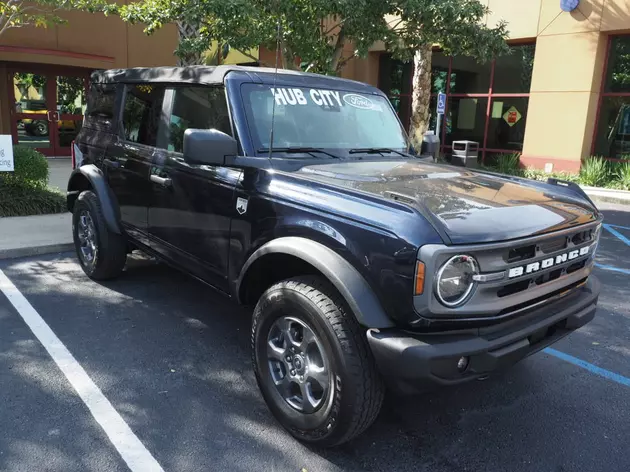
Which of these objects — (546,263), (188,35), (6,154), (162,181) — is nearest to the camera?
(546,263)

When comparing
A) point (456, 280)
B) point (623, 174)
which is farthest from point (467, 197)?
point (623, 174)

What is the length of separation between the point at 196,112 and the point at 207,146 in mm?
877

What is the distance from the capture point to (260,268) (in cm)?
322

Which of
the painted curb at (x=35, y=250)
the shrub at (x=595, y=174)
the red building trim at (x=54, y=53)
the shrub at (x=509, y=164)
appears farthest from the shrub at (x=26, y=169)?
the shrub at (x=595, y=174)

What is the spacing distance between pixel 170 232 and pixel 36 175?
5315 millimetres

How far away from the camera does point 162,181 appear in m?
3.99

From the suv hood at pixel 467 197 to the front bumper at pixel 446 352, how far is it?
45cm

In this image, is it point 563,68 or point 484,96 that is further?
point 484,96

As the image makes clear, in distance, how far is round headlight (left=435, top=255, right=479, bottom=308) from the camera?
2367mm

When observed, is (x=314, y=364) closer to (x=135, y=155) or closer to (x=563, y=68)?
(x=135, y=155)

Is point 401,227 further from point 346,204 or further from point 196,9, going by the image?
point 196,9

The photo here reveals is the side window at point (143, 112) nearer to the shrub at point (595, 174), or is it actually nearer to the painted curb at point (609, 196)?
the painted curb at point (609, 196)

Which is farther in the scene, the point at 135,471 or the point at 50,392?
the point at 50,392

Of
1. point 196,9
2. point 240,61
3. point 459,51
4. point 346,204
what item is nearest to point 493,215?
point 346,204
